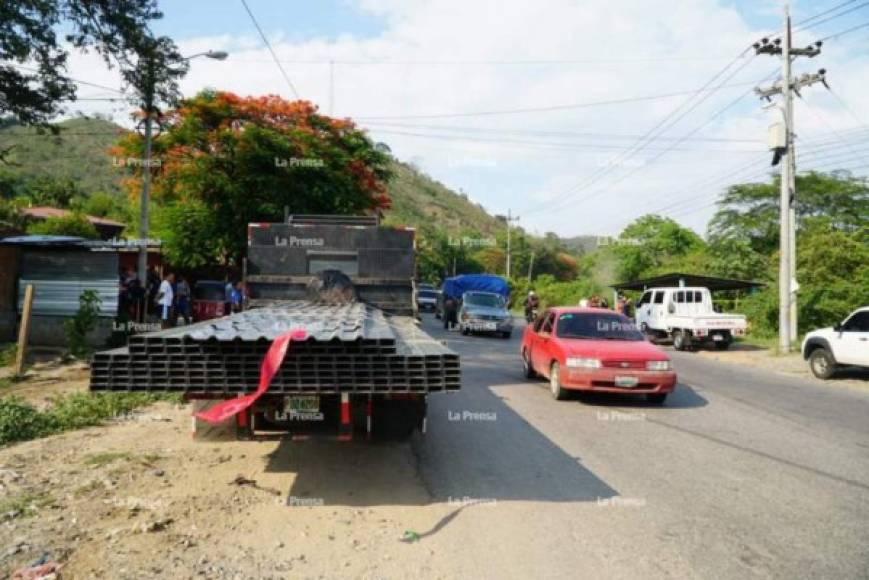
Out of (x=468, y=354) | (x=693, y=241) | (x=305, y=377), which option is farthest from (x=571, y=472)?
(x=693, y=241)

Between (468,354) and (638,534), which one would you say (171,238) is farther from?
(638,534)

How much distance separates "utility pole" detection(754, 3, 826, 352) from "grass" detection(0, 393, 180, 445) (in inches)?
675

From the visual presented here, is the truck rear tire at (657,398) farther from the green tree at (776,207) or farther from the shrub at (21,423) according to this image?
the green tree at (776,207)

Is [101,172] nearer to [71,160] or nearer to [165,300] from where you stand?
[71,160]

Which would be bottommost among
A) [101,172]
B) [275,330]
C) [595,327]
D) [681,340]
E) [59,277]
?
[681,340]

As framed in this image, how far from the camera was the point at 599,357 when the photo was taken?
9680 mm

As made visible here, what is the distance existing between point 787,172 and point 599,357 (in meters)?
13.8

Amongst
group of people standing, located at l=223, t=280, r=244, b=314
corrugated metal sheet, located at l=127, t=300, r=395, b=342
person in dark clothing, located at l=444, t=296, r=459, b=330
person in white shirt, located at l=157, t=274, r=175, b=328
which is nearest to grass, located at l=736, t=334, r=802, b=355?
person in dark clothing, located at l=444, t=296, r=459, b=330

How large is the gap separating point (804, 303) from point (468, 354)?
12713 millimetres

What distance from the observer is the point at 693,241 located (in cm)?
5050

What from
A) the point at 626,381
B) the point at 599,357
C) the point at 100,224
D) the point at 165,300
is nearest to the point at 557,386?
the point at 599,357

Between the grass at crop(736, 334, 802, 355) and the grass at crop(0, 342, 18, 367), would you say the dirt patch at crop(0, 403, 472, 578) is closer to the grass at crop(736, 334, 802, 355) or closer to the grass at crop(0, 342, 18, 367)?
the grass at crop(0, 342, 18, 367)

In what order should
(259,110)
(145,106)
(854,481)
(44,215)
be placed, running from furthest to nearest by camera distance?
(44,215) → (259,110) → (145,106) → (854,481)

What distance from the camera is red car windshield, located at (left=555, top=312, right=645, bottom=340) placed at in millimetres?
10781
